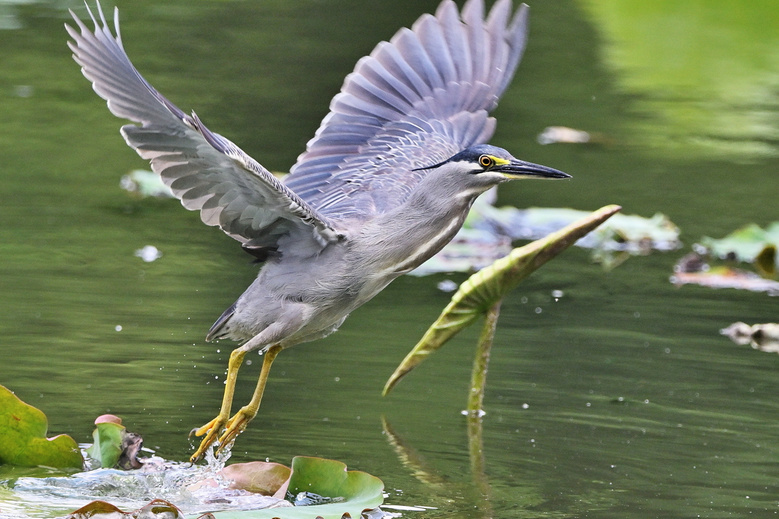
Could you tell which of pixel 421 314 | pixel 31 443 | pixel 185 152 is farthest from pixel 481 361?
pixel 31 443

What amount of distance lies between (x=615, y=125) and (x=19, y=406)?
29.3 feet

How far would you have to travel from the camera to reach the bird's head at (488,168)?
17.1ft

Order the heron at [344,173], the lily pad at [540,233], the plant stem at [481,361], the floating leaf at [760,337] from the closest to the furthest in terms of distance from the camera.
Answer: the heron at [344,173] → the plant stem at [481,361] → the floating leaf at [760,337] → the lily pad at [540,233]

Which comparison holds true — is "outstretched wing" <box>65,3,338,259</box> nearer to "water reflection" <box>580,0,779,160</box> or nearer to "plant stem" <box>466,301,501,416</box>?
"plant stem" <box>466,301,501,416</box>

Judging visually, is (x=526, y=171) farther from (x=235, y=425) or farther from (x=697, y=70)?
(x=697, y=70)

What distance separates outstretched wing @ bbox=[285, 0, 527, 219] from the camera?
6.50m

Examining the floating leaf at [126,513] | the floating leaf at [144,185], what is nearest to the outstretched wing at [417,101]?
the floating leaf at [126,513]

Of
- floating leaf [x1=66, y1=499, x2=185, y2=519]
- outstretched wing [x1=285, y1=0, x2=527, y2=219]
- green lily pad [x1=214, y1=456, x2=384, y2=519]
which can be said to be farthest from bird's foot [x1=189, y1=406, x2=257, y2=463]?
outstretched wing [x1=285, y1=0, x2=527, y2=219]

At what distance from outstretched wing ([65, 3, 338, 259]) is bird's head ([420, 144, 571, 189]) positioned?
23.3 inches

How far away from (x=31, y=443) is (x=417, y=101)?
8.91ft

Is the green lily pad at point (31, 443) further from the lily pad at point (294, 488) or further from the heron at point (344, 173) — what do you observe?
the heron at point (344, 173)

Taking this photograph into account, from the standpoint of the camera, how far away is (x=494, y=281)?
5.88 metres

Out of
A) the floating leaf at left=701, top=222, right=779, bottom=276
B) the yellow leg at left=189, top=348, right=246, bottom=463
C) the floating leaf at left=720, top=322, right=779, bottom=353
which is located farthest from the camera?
the floating leaf at left=701, top=222, right=779, bottom=276

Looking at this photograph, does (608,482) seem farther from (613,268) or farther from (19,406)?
(613,268)
